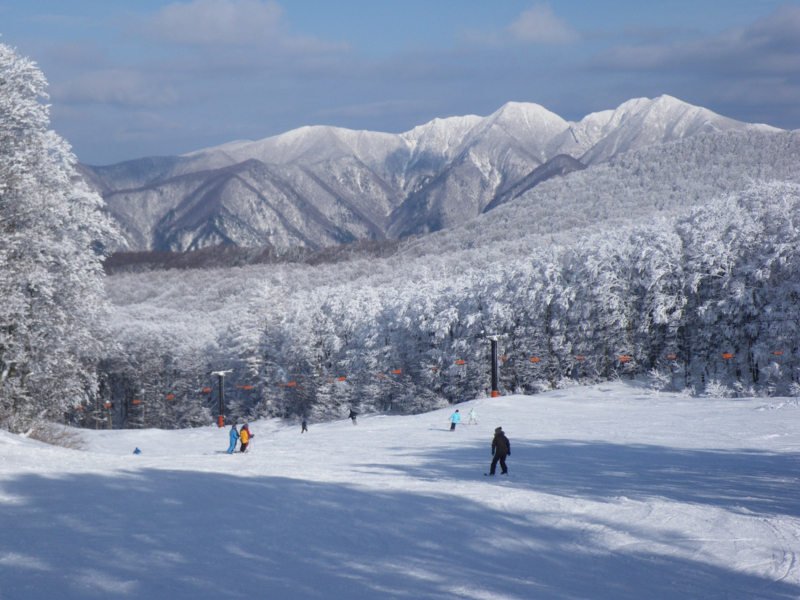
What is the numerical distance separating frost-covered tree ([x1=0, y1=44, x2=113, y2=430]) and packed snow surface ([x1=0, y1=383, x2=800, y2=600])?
9.60ft

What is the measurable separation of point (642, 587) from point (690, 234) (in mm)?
42440

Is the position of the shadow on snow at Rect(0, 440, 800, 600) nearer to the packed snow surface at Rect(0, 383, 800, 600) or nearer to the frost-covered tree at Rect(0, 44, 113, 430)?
the packed snow surface at Rect(0, 383, 800, 600)

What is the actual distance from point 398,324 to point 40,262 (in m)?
44.5

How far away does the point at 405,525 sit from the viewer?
12.4 metres

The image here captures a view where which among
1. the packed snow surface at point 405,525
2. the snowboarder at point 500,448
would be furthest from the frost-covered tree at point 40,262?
the snowboarder at point 500,448

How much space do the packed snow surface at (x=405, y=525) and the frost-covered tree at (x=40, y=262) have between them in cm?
292

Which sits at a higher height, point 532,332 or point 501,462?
point 532,332

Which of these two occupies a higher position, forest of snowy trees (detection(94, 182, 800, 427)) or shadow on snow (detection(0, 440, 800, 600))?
forest of snowy trees (detection(94, 182, 800, 427))

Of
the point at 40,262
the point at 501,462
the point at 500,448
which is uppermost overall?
the point at 40,262

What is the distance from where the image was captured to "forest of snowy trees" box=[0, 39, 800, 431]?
61.5ft

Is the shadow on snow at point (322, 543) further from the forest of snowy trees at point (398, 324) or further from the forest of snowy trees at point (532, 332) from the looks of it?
the forest of snowy trees at point (532, 332)

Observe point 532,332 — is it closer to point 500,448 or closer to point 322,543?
point 500,448

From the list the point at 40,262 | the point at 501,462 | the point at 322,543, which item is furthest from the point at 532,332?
the point at 322,543

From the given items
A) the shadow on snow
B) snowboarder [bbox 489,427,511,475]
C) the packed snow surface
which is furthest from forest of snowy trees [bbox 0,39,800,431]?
snowboarder [bbox 489,427,511,475]
